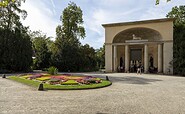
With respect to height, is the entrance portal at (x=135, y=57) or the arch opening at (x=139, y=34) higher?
the arch opening at (x=139, y=34)

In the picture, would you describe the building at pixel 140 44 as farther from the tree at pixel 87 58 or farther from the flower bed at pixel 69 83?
the flower bed at pixel 69 83

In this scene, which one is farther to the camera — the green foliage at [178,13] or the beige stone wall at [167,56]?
the green foliage at [178,13]

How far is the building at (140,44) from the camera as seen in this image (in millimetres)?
38000

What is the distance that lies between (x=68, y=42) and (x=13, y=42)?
11582 millimetres

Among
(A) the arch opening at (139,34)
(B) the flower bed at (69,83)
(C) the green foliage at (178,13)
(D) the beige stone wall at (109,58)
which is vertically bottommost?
(B) the flower bed at (69,83)

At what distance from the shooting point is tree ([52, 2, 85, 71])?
46750 millimetres

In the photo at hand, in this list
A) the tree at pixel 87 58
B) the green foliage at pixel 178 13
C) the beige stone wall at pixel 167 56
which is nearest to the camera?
the beige stone wall at pixel 167 56

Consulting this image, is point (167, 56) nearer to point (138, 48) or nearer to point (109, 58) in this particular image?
point (138, 48)

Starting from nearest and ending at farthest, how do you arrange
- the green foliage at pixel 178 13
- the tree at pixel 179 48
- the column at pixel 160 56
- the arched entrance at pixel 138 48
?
the tree at pixel 179 48
the column at pixel 160 56
the arched entrance at pixel 138 48
the green foliage at pixel 178 13

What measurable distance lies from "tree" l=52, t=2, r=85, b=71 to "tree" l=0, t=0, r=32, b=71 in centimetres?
639

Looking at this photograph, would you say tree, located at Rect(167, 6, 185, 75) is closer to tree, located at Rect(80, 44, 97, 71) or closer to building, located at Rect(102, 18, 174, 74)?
building, located at Rect(102, 18, 174, 74)

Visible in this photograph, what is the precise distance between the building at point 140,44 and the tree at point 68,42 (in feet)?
25.7

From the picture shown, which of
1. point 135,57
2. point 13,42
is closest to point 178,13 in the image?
point 135,57

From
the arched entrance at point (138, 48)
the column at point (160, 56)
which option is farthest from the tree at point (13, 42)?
the column at point (160, 56)
